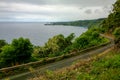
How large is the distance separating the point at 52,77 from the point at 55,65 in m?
5.12

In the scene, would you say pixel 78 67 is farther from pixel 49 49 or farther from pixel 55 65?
pixel 49 49

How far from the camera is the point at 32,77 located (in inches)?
507

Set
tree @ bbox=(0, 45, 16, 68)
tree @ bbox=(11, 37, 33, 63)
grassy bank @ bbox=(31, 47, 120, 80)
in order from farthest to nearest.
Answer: tree @ bbox=(11, 37, 33, 63) → tree @ bbox=(0, 45, 16, 68) → grassy bank @ bbox=(31, 47, 120, 80)

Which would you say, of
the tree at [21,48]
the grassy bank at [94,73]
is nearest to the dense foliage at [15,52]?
the tree at [21,48]

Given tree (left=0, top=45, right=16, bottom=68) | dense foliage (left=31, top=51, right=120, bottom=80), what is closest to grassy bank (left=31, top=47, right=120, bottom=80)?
dense foliage (left=31, top=51, right=120, bottom=80)

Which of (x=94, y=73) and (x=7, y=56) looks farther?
(x=7, y=56)

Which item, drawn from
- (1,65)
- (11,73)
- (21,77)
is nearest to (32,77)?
(21,77)

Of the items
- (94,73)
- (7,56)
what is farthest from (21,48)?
(94,73)

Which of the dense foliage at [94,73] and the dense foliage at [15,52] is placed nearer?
the dense foliage at [94,73]

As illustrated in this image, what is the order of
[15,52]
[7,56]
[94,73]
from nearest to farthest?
[94,73] < [7,56] < [15,52]

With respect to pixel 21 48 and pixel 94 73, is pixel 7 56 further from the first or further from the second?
pixel 94 73

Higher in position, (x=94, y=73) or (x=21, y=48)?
(x=21, y=48)

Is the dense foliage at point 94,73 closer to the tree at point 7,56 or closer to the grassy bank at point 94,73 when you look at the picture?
the grassy bank at point 94,73

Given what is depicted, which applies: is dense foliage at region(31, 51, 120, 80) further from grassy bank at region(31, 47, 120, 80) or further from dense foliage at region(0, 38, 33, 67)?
dense foliage at region(0, 38, 33, 67)
